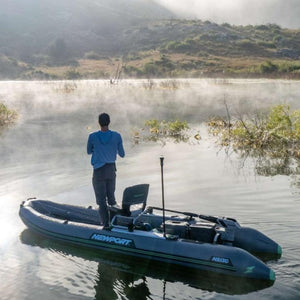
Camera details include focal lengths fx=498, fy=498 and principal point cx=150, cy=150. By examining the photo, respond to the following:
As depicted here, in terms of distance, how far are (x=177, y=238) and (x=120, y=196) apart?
4.57 meters

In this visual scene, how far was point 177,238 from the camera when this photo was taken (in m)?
8.46

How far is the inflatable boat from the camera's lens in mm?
7836

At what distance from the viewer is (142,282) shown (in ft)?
26.1

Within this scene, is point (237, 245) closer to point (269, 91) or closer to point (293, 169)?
point (293, 169)

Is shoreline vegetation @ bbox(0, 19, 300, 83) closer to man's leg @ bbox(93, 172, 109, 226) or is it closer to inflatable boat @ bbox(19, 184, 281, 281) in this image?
inflatable boat @ bbox(19, 184, 281, 281)

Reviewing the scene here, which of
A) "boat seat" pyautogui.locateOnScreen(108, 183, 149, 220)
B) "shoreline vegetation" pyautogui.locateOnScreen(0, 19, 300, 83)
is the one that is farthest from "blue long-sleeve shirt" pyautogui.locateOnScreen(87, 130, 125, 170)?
Result: "shoreline vegetation" pyautogui.locateOnScreen(0, 19, 300, 83)

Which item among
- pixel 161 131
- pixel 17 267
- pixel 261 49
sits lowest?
pixel 17 267

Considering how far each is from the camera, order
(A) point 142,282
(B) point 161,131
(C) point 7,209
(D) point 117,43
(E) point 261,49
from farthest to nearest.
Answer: (D) point 117,43 → (E) point 261,49 → (B) point 161,131 → (C) point 7,209 → (A) point 142,282

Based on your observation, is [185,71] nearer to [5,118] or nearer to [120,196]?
[5,118]

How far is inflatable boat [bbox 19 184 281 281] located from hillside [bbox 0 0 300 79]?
1649 inches

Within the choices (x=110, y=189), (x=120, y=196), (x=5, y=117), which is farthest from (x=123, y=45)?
(x=110, y=189)

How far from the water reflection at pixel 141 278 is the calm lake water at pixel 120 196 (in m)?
0.02

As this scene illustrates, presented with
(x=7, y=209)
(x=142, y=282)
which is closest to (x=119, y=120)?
(x=7, y=209)

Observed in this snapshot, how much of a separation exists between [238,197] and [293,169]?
3.49 meters
